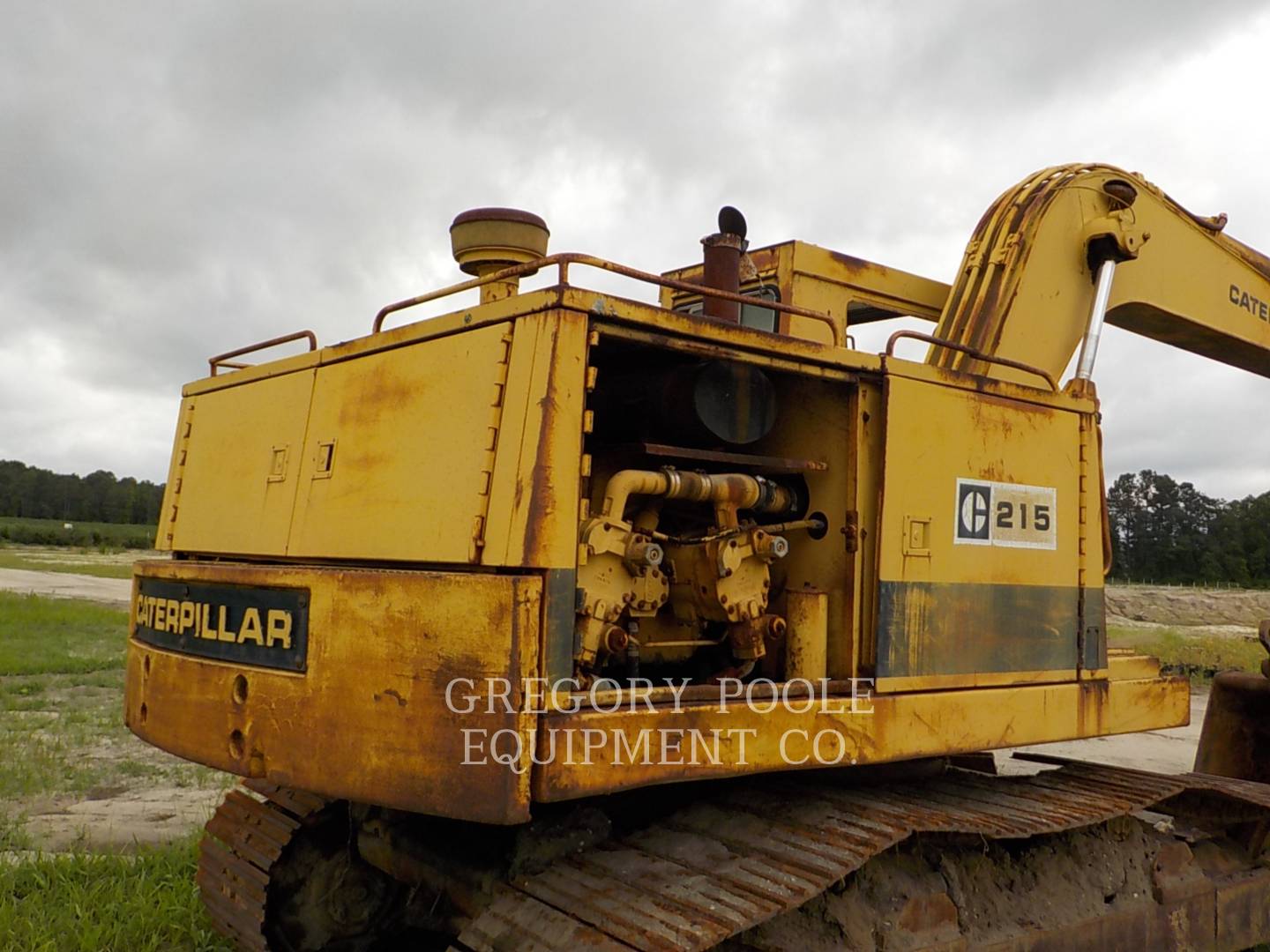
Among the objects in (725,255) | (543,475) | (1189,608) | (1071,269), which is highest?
(1071,269)

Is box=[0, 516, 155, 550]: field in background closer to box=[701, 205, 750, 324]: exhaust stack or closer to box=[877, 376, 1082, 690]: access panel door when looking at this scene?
box=[701, 205, 750, 324]: exhaust stack

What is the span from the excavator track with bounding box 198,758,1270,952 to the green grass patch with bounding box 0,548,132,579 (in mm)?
33762

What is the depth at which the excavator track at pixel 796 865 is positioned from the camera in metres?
3.00

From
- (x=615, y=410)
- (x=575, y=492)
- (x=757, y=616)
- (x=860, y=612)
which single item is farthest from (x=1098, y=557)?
(x=575, y=492)

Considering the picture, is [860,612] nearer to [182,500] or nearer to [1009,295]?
[1009,295]

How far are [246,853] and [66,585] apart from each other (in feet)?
95.4

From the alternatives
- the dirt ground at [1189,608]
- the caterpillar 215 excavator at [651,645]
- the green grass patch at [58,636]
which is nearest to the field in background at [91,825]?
the caterpillar 215 excavator at [651,645]

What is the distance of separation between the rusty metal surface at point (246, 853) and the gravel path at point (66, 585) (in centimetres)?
2021

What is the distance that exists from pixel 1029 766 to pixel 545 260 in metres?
7.77

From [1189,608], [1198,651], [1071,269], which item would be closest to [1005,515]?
[1071,269]

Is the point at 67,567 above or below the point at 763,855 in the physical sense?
above

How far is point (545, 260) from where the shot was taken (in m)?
3.10

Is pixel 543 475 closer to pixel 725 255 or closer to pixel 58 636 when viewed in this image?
pixel 725 255

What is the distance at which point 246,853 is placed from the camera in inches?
169
